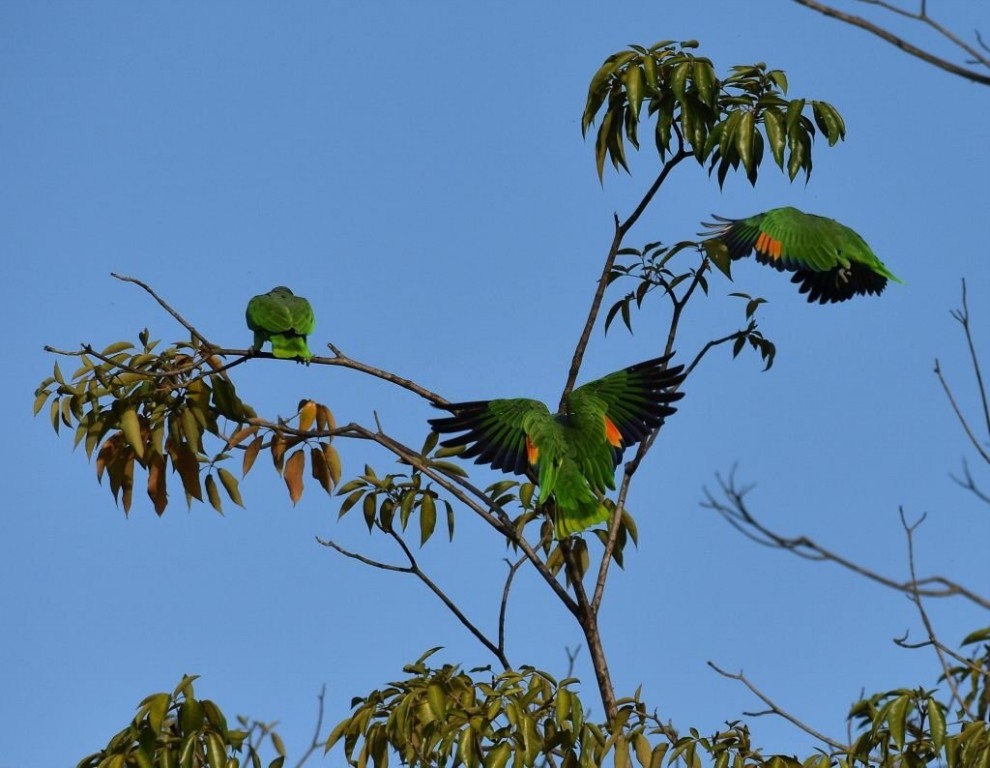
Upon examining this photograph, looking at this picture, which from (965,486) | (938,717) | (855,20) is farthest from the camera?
(938,717)

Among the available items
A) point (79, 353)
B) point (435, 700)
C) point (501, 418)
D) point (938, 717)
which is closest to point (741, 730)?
point (938, 717)

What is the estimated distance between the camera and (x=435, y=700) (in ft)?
13.0

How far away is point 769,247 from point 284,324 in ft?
7.45

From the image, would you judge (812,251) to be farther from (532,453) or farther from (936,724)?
(936,724)

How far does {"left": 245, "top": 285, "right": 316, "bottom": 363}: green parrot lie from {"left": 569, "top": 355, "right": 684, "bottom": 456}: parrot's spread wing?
1.23 m

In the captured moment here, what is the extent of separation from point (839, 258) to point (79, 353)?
138 inches

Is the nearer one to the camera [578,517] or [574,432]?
[578,517]

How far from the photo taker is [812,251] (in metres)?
6.07

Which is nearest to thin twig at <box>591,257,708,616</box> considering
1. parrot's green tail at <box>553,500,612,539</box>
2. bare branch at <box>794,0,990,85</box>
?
parrot's green tail at <box>553,500,612,539</box>

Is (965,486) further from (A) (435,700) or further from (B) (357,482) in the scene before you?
(B) (357,482)

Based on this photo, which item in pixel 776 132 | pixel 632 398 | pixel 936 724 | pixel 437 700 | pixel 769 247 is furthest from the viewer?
pixel 769 247

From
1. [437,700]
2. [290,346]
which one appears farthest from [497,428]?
→ [437,700]

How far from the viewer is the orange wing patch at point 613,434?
512 centimetres

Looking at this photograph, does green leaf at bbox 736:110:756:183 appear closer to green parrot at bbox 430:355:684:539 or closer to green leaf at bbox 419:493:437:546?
green parrot at bbox 430:355:684:539
